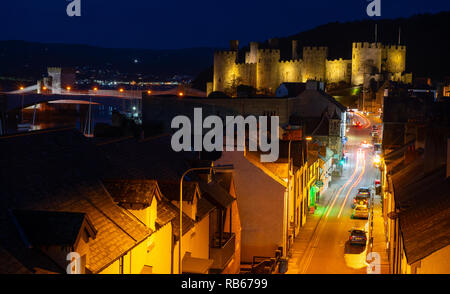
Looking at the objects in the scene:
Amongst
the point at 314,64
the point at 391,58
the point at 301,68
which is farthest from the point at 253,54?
the point at 391,58

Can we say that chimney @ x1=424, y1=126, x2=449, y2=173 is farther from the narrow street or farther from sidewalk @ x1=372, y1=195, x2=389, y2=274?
the narrow street

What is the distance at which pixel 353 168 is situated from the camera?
61750 mm

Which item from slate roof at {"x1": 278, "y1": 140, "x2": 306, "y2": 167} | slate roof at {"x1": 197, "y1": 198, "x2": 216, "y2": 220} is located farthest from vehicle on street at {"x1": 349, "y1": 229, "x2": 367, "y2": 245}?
slate roof at {"x1": 197, "y1": 198, "x2": 216, "y2": 220}

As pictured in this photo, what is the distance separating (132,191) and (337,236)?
19.5m

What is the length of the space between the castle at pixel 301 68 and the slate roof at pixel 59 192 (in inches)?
3163

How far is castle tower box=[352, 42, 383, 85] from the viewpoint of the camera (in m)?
95.8

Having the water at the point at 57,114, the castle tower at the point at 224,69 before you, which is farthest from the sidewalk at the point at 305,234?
the castle tower at the point at 224,69

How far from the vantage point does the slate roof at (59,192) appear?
11.8 metres

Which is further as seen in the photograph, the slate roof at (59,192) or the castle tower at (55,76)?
the castle tower at (55,76)

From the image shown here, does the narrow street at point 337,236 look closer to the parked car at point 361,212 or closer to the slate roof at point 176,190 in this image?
the parked car at point 361,212

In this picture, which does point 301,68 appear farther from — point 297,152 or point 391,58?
point 297,152

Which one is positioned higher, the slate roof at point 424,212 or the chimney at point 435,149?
the chimney at point 435,149
